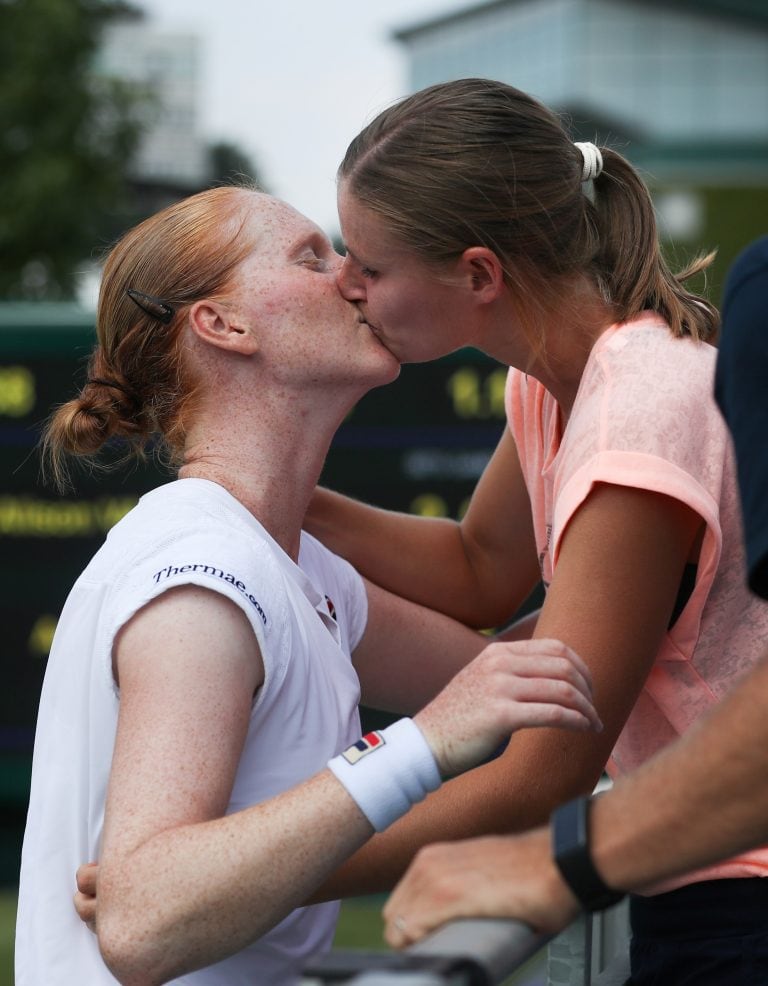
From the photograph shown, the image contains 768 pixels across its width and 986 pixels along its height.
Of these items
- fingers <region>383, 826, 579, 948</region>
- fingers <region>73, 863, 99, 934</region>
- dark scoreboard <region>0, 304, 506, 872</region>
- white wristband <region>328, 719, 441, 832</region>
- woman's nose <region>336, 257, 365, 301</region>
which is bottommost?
dark scoreboard <region>0, 304, 506, 872</region>

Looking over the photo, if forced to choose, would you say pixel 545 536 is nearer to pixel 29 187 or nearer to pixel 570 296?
pixel 570 296

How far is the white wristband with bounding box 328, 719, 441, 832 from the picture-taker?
1651 mm

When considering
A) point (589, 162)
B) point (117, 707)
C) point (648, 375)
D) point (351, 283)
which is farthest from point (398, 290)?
point (117, 707)

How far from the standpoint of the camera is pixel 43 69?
1844 cm

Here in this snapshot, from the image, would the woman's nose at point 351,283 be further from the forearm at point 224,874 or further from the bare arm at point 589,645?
the forearm at point 224,874

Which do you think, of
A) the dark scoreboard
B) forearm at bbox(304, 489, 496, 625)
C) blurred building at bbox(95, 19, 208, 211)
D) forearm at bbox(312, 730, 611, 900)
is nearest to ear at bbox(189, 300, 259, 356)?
forearm at bbox(304, 489, 496, 625)

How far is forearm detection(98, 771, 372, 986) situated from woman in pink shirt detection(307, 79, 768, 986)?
23 cm

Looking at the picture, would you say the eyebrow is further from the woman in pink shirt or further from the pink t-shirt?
the pink t-shirt

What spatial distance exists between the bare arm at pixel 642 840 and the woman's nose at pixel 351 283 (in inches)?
44.4

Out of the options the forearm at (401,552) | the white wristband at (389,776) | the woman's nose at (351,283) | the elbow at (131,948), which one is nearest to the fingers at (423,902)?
the white wristband at (389,776)

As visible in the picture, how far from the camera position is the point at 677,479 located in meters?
1.83

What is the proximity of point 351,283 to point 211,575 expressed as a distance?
677 mm

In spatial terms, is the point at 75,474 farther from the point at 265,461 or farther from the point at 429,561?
the point at 265,461

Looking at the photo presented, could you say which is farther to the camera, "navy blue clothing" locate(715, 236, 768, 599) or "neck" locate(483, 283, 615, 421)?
"neck" locate(483, 283, 615, 421)
